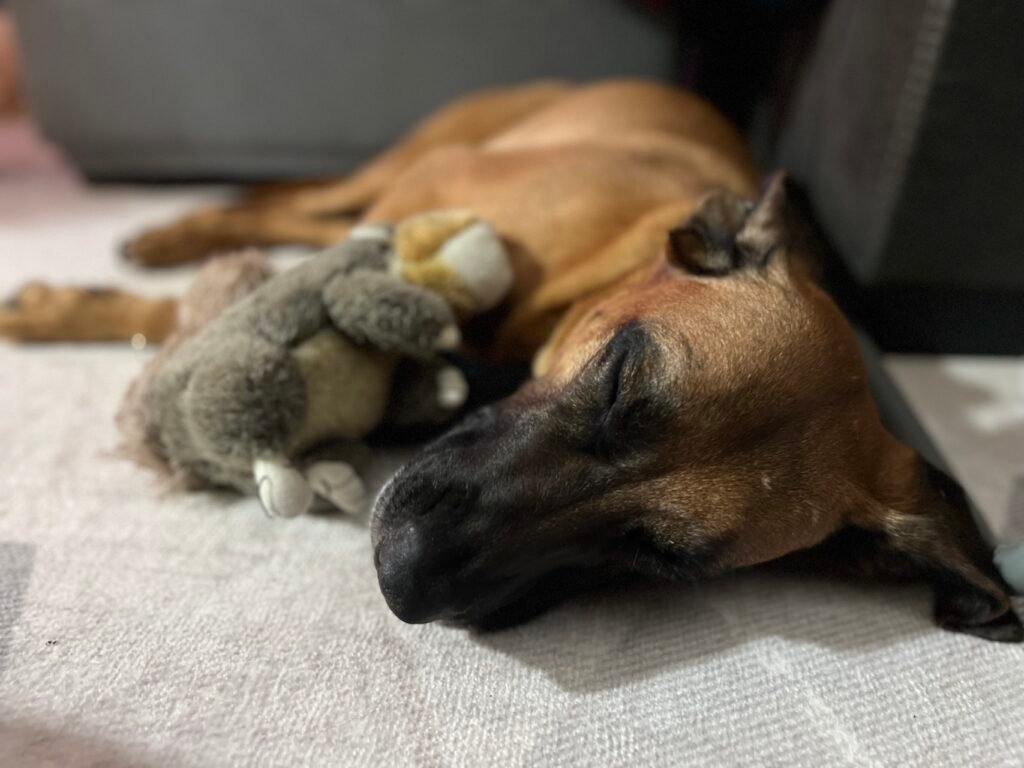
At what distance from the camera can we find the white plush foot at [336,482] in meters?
1.37

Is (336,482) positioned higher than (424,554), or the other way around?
(424,554)

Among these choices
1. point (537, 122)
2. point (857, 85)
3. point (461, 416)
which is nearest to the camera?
Result: point (461, 416)

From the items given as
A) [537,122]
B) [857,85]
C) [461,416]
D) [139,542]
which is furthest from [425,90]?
[139,542]

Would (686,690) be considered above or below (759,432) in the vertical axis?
below

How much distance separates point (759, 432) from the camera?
3.96 feet

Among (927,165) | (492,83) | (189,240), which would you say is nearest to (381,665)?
(927,165)

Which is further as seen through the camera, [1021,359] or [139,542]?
[1021,359]

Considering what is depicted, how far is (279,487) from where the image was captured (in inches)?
50.1

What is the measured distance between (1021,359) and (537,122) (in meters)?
1.58

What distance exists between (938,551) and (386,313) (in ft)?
3.33

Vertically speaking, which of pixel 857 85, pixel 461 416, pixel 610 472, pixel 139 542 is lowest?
pixel 139 542

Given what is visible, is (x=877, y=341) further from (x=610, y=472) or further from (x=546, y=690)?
(x=546, y=690)

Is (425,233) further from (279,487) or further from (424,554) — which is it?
(424,554)

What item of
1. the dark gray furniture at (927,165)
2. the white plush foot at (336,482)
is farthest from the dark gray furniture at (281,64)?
the white plush foot at (336,482)
